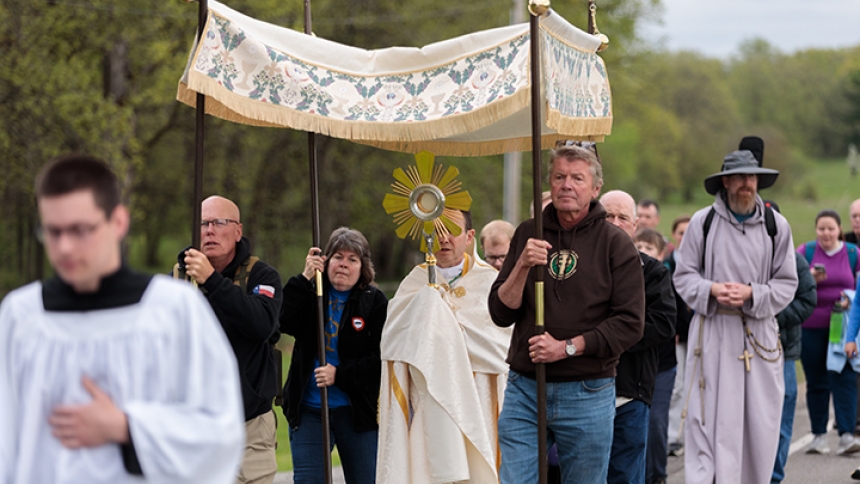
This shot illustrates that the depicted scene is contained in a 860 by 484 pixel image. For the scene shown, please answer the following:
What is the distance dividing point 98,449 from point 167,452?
7.2 inches

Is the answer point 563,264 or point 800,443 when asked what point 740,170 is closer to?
point 563,264

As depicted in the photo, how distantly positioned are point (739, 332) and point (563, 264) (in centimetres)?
225

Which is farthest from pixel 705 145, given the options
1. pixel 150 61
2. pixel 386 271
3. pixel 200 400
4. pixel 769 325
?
pixel 200 400

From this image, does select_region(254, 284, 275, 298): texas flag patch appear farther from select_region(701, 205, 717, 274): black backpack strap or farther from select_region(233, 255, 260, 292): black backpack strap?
select_region(701, 205, 717, 274): black backpack strap

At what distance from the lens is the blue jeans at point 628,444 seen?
6.45 metres

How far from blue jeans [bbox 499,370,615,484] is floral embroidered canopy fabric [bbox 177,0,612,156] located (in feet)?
4.08

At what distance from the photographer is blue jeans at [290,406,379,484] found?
20.2ft

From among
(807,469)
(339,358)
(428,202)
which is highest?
(428,202)

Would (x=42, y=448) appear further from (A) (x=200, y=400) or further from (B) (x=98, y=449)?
(A) (x=200, y=400)

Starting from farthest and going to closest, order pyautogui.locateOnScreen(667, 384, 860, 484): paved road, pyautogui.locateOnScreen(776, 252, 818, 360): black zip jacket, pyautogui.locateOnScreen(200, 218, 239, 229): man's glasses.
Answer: pyautogui.locateOnScreen(667, 384, 860, 484): paved road → pyautogui.locateOnScreen(776, 252, 818, 360): black zip jacket → pyautogui.locateOnScreen(200, 218, 239, 229): man's glasses

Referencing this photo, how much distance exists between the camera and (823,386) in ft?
31.6

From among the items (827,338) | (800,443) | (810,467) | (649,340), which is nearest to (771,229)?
(649,340)

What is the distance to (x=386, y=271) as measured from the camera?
37781mm

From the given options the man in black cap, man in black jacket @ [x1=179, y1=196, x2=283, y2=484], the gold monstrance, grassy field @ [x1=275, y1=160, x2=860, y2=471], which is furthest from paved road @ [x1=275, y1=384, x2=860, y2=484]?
grassy field @ [x1=275, y1=160, x2=860, y2=471]
